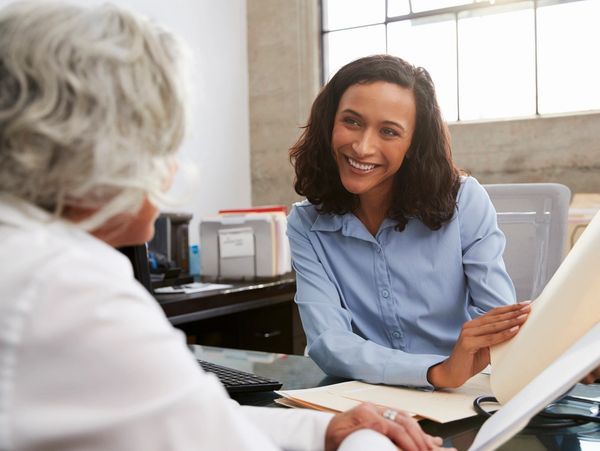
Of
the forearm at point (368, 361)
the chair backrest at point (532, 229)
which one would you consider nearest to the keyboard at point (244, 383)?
the forearm at point (368, 361)

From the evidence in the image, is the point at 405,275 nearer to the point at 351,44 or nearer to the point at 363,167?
the point at 363,167

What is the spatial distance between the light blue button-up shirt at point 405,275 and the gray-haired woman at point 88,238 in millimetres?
994

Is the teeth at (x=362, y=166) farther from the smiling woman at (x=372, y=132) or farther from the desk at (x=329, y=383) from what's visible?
the desk at (x=329, y=383)

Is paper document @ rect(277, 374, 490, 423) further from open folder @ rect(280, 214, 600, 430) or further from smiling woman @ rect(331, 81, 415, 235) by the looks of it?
smiling woman @ rect(331, 81, 415, 235)

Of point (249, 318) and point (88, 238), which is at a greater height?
point (88, 238)

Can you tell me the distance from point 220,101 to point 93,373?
446 centimetres

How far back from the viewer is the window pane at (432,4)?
14.7ft

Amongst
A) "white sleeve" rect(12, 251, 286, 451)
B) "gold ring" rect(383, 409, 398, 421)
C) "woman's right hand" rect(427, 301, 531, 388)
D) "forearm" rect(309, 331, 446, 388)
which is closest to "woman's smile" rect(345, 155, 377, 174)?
"forearm" rect(309, 331, 446, 388)

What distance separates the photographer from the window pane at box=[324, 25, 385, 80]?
4.80m

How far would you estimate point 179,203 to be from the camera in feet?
2.10

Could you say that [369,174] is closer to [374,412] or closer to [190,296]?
[374,412]

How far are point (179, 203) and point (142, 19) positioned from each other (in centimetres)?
17

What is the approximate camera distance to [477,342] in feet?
3.95

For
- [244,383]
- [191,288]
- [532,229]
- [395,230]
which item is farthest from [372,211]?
[191,288]
